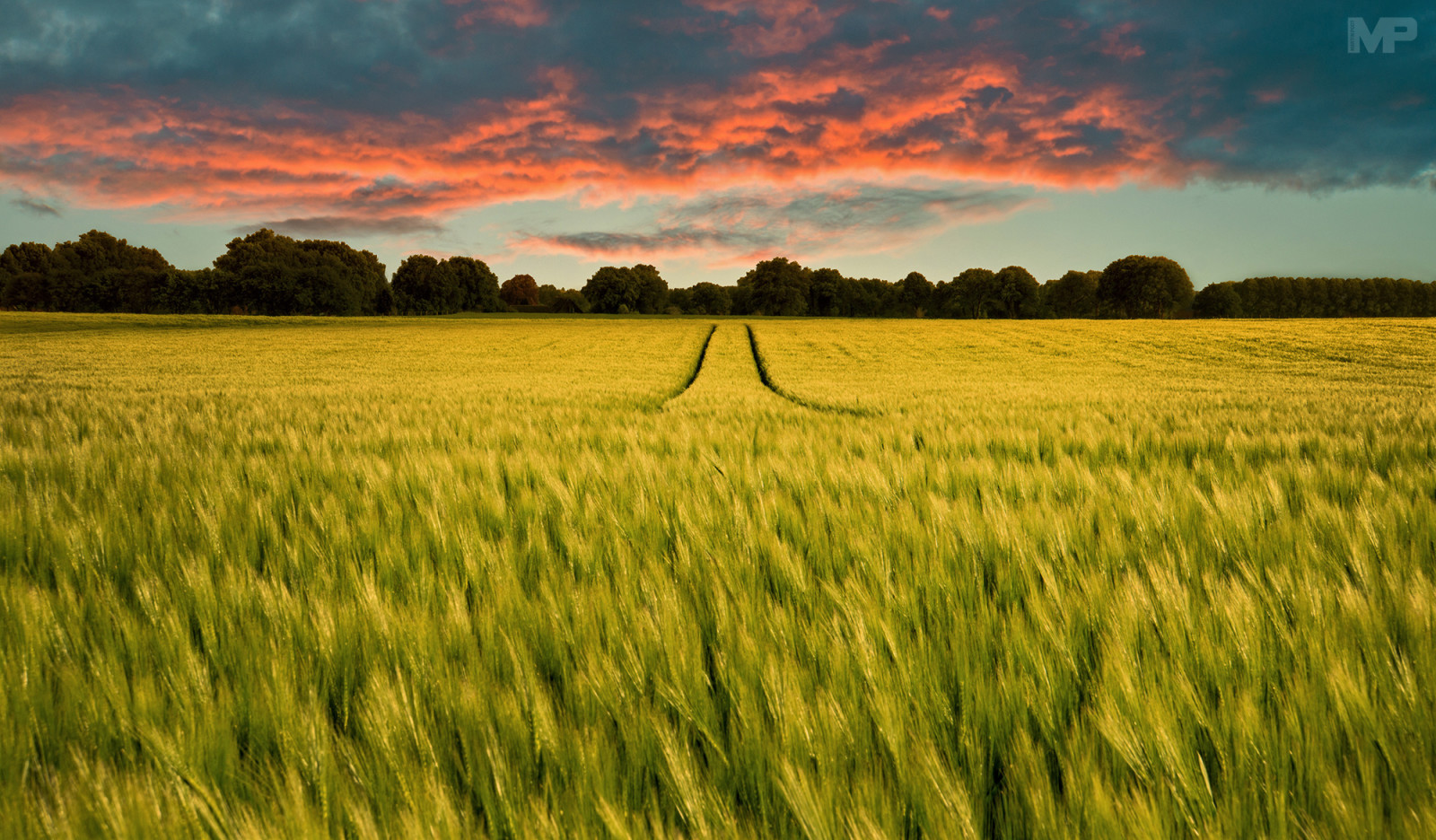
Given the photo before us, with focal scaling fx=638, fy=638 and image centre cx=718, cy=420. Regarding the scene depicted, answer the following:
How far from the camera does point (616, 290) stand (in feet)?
370

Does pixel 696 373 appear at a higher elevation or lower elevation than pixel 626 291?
lower

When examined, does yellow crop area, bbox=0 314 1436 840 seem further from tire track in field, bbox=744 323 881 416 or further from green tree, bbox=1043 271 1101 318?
green tree, bbox=1043 271 1101 318

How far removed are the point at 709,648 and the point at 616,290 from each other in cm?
11509

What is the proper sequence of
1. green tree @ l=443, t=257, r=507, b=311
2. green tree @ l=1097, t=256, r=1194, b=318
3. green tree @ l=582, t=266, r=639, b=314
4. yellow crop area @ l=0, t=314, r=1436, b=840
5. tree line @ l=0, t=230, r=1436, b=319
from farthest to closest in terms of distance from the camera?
green tree @ l=582, t=266, r=639, b=314 → green tree @ l=443, t=257, r=507, b=311 → green tree @ l=1097, t=256, r=1194, b=318 → tree line @ l=0, t=230, r=1436, b=319 → yellow crop area @ l=0, t=314, r=1436, b=840

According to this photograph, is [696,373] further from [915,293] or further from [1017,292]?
[915,293]

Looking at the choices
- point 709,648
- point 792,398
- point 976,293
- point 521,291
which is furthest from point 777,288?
point 709,648

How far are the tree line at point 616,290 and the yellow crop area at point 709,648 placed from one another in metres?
95.9

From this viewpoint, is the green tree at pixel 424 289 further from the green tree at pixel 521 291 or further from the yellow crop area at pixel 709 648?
the yellow crop area at pixel 709 648

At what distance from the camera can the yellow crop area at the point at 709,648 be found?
34.9 inches

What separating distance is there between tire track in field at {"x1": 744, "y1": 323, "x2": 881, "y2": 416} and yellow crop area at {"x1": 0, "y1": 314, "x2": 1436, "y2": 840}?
5134 mm

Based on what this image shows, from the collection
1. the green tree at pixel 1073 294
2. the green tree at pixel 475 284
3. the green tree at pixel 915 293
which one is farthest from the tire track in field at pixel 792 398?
the green tree at pixel 1073 294

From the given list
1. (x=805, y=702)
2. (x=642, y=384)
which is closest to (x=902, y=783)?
Result: (x=805, y=702)

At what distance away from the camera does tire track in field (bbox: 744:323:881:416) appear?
28.5ft

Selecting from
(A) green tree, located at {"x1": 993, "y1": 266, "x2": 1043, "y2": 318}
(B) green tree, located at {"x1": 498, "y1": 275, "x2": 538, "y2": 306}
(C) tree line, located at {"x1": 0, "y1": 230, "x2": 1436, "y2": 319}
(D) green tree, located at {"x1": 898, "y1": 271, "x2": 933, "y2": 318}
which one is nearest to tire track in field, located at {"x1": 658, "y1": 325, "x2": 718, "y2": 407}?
(C) tree line, located at {"x1": 0, "y1": 230, "x2": 1436, "y2": 319}
